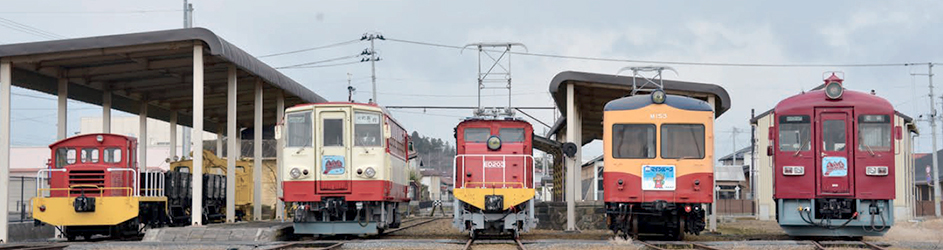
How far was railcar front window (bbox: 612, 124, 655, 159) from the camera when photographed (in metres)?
18.8

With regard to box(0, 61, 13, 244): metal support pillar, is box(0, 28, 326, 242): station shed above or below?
above

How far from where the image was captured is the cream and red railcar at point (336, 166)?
20000mm

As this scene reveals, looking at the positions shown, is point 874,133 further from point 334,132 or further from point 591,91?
point 334,132

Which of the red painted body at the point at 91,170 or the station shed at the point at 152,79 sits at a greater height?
the station shed at the point at 152,79

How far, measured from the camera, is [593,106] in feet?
103

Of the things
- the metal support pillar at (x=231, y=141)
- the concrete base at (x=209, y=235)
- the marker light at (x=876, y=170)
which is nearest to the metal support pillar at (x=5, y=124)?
the concrete base at (x=209, y=235)

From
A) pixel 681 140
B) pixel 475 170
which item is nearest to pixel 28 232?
pixel 475 170

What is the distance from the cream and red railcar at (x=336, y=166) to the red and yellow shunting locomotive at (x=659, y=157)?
4.87 meters

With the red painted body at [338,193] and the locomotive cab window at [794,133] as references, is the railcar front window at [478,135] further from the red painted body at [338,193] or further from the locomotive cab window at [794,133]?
the locomotive cab window at [794,133]

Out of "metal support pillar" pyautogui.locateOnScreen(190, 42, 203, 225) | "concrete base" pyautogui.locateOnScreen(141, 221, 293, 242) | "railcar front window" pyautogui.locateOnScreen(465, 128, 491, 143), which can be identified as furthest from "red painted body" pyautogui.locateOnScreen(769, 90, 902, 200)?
"metal support pillar" pyautogui.locateOnScreen(190, 42, 203, 225)

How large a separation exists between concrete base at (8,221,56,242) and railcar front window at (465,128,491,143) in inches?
464

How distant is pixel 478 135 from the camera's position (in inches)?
817

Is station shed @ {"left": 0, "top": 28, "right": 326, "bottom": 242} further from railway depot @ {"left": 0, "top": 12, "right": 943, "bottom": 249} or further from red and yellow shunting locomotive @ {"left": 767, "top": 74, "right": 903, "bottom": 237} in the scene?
red and yellow shunting locomotive @ {"left": 767, "top": 74, "right": 903, "bottom": 237}

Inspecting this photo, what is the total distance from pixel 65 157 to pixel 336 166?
6410 millimetres
